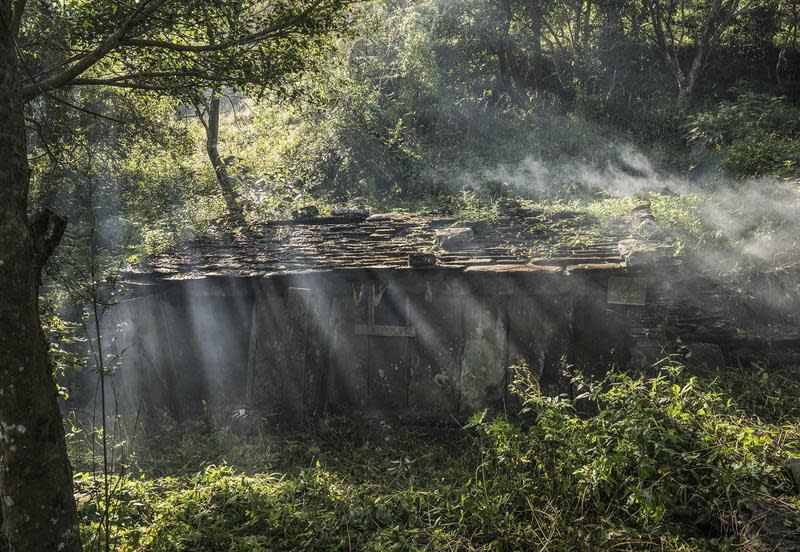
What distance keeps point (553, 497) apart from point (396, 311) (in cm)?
374

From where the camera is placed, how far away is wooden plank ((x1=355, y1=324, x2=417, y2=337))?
8.03m

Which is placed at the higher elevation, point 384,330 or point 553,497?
point 384,330

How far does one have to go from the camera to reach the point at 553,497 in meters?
5.07

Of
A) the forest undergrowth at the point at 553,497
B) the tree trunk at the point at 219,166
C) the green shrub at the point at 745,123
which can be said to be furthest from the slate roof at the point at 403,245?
the green shrub at the point at 745,123

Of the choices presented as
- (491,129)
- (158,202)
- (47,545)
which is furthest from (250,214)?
(47,545)

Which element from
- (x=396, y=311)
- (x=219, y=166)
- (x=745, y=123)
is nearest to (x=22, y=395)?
(x=396, y=311)

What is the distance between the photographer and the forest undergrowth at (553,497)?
15.3ft

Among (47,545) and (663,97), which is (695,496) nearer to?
(47,545)

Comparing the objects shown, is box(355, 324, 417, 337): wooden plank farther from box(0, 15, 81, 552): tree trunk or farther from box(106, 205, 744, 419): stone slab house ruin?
box(0, 15, 81, 552): tree trunk

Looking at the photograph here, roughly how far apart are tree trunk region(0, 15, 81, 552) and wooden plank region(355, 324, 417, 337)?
4.94 m

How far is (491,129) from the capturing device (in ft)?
55.3

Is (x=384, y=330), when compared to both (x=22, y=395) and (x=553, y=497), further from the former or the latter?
(x=22, y=395)

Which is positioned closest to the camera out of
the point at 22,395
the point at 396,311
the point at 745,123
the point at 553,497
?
the point at 22,395

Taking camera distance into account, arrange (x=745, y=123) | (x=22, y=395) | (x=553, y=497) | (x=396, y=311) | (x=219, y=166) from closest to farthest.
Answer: (x=22, y=395), (x=553, y=497), (x=396, y=311), (x=219, y=166), (x=745, y=123)
